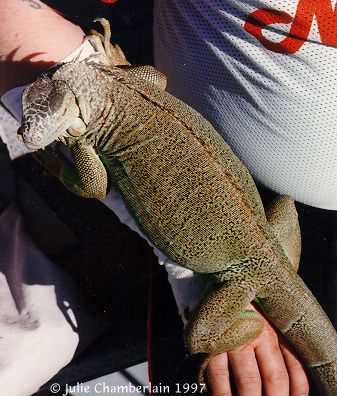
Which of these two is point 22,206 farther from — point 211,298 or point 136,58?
point 211,298

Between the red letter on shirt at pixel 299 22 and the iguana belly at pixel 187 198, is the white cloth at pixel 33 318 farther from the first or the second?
the red letter on shirt at pixel 299 22

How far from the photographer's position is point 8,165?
313 centimetres

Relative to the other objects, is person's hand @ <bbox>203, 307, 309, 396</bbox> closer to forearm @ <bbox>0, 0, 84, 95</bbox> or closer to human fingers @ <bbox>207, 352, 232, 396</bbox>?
human fingers @ <bbox>207, 352, 232, 396</bbox>

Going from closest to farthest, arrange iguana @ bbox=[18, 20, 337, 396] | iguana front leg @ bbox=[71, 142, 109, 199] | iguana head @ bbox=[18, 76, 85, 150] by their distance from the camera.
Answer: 1. iguana head @ bbox=[18, 76, 85, 150]
2. iguana @ bbox=[18, 20, 337, 396]
3. iguana front leg @ bbox=[71, 142, 109, 199]

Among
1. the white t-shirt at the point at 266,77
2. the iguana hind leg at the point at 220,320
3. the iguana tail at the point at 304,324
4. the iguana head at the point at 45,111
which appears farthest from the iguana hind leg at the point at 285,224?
the iguana head at the point at 45,111

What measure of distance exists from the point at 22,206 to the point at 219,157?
1.47 meters

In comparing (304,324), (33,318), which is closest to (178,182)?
(304,324)

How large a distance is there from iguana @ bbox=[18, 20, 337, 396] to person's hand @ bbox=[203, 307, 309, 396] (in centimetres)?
15

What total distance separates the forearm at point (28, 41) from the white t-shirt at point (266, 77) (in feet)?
1.41

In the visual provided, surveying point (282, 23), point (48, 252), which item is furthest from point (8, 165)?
point (282, 23)

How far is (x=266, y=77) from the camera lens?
76.4 inches

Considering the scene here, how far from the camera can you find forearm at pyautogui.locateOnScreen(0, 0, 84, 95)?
228 centimetres

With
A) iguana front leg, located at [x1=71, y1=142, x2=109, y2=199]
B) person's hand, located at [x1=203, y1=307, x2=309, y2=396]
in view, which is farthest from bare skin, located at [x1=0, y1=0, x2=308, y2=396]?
iguana front leg, located at [x1=71, y1=142, x2=109, y2=199]

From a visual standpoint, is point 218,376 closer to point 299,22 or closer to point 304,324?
point 304,324
